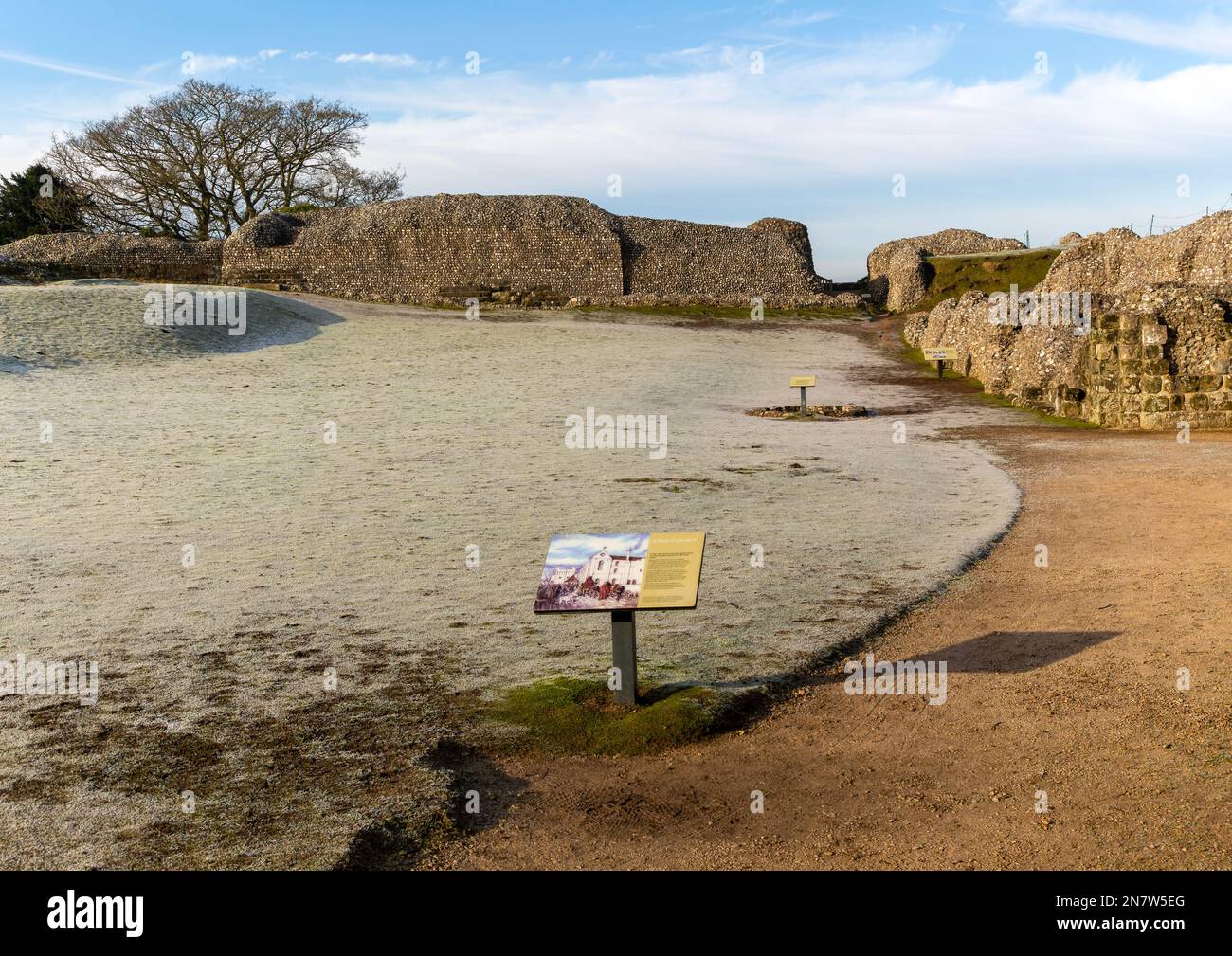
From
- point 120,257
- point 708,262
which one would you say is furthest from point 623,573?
point 708,262

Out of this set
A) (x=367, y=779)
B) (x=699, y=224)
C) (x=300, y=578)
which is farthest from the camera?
(x=699, y=224)

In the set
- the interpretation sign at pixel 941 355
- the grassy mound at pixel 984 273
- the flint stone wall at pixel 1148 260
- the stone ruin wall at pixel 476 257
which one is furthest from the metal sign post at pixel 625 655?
the grassy mound at pixel 984 273

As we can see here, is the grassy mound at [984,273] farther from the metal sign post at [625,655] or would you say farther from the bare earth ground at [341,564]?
the metal sign post at [625,655]

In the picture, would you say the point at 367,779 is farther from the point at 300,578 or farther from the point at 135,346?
the point at 135,346

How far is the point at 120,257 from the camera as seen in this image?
35.1 m

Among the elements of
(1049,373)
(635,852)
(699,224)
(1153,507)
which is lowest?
(635,852)

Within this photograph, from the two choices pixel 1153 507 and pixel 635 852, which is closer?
pixel 635 852

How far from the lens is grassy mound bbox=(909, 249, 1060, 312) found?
38.0m

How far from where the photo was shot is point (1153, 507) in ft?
33.0

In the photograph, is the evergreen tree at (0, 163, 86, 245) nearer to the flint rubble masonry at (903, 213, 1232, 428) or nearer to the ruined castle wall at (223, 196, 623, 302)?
the ruined castle wall at (223, 196, 623, 302)

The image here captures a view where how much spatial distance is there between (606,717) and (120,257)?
114 feet

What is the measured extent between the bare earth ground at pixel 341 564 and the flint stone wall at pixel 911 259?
21.4 meters

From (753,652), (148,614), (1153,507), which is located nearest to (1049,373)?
(1153,507)

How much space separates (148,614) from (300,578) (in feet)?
3.74
